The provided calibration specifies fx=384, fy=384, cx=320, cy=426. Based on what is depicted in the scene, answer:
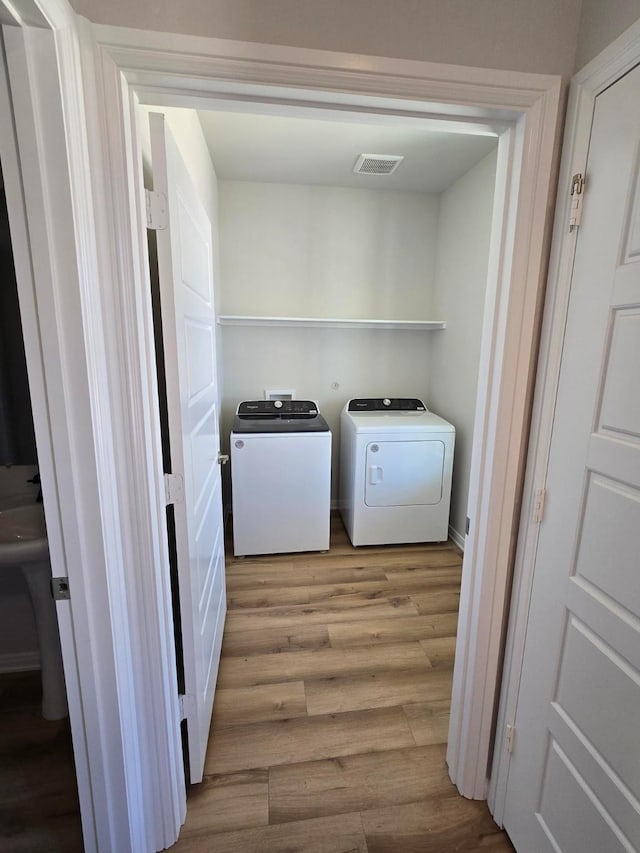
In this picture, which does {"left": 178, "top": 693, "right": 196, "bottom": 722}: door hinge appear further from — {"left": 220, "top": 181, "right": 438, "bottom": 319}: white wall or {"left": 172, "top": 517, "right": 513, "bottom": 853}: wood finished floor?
{"left": 220, "top": 181, "right": 438, "bottom": 319}: white wall

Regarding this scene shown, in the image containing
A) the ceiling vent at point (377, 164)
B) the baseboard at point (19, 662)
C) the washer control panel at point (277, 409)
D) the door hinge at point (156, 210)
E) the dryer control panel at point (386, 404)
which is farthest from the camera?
the dryer control panel at point (386, 404)

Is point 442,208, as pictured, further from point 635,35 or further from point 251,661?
point 251,661

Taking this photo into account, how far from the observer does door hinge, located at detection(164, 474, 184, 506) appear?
106cm

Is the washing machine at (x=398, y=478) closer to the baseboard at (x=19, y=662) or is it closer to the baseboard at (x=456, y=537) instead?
the baseboard at (x=456, y=537)

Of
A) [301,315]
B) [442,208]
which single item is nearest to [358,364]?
[301,315]

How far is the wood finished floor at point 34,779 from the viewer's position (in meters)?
1.18

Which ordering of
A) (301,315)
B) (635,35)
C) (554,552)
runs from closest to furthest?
(635,35)
(554,552)
(301,315)

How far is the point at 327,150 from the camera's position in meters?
2.37

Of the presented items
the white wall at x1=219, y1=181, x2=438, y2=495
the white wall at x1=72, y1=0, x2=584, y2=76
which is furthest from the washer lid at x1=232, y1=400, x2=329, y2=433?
the white wall at x1=72, y1=0, x2=584, y2=76

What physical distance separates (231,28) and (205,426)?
1109 mm

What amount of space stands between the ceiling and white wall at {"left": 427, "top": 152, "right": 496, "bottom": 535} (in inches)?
7.3

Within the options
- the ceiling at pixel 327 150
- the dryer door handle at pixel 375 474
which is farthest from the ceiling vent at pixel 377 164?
the dryer door handle at pixel 375 474

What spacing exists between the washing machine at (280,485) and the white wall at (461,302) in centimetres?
102

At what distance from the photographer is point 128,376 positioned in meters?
0.91
